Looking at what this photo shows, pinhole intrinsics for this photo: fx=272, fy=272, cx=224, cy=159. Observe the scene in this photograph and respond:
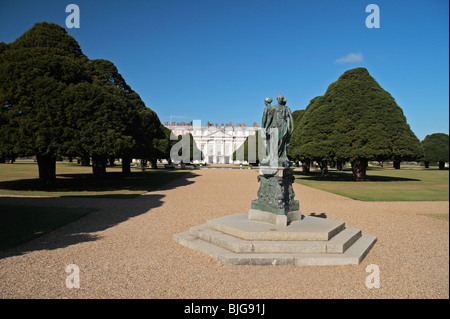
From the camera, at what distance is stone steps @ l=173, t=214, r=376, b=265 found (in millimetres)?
6406

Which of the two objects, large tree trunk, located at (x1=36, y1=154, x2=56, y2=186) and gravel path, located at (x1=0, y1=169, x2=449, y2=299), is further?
large tree trunk, located at (x1=36, y1=154, x2=56, y2=186)

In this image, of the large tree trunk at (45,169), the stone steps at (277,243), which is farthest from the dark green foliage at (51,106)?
the stone steps at (277,243)

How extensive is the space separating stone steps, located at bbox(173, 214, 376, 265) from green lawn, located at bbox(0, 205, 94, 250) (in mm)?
4450

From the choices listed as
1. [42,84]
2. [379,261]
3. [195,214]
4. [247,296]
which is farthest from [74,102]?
[379,261]

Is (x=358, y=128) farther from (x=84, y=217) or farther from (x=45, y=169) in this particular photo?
(x=45, y=169)

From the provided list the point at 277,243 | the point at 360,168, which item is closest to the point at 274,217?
the point at 277,243

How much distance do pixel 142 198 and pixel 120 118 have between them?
6.62 metres

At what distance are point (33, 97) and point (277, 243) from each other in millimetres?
16924

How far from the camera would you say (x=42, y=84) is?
1655cm

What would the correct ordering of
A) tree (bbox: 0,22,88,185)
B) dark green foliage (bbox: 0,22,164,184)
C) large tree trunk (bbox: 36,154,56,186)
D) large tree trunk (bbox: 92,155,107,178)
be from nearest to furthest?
tree (bbox: 0,22,88,185) → dark green foliage (bbox: 0,22,164,184) → large tree trunk (bbox: 36,154,56,186) → large tree trunk (bbox: 92,155,107,178)

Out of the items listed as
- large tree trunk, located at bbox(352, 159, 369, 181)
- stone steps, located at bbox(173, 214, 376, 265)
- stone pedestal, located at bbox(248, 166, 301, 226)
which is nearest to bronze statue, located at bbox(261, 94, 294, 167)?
stone pedestal, located at bbox(248, 166, 301, 226)

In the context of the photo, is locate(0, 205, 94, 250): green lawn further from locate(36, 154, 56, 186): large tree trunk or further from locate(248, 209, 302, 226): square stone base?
locate(36, 154, 56, 186): large tree trunk

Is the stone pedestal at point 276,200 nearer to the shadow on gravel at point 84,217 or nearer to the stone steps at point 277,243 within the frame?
the stone steps at point 277,243
